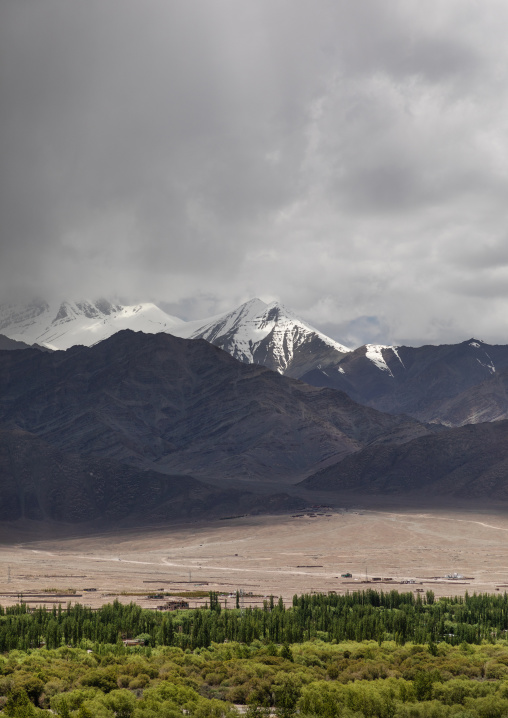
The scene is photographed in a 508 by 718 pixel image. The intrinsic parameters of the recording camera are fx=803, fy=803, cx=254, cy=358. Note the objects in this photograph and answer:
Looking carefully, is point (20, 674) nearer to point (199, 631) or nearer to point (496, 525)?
point (199, 631)

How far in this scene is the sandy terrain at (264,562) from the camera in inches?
4205

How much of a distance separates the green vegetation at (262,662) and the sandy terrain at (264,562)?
21.8 metres

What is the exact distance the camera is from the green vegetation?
122 ft

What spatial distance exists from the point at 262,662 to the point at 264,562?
335ft

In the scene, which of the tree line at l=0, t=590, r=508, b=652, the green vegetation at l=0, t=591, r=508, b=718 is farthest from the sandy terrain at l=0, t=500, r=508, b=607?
the green vegetation at l=0, t=591, r=508, b=718

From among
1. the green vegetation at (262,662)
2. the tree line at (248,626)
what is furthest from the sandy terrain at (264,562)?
the green vegetation at (262,662)

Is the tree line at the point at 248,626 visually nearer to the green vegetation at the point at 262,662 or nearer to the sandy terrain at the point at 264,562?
the green vegetation at the point at 262,662

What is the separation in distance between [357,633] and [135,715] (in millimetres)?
29992

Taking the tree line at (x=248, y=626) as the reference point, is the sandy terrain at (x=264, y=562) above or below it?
below

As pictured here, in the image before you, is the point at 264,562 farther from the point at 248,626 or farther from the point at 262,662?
the point at 262,662

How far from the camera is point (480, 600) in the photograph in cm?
7819

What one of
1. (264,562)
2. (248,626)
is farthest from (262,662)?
(264,562)

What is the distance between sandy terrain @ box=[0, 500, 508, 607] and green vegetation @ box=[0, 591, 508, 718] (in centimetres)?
2179

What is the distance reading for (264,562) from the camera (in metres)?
149
